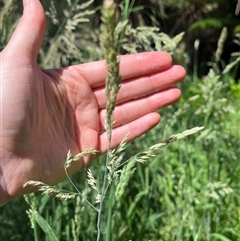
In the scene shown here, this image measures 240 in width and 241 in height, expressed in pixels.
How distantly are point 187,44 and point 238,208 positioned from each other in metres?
3.31

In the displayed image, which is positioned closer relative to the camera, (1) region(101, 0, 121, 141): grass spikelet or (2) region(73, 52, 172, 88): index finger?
(1) region(101, 0, 121, 141): grass spikelet

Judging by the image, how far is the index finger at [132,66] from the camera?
139cm

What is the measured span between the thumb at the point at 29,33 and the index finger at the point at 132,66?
7.9 inches

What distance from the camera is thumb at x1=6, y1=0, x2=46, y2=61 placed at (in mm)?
1207

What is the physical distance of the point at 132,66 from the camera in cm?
141

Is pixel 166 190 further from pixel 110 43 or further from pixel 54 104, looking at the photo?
pixel 110 43

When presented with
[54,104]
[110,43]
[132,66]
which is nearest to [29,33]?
[54,104]

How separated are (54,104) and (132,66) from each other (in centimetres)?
25

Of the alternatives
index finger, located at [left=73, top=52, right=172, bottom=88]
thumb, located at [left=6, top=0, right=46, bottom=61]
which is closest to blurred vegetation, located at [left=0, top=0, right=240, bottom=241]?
index finger, located at [left=73, top=52, right=172, bottom=88]

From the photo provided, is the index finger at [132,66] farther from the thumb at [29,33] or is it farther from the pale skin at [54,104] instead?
the thumb at [29,33]

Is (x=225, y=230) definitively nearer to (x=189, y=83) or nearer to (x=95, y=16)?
(x=189, y=83)

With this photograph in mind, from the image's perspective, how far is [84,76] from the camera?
143cm

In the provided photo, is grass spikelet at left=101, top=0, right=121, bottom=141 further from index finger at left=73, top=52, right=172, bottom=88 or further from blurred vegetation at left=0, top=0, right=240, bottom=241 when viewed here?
index finger at left=73, top=52, right=172, bottom=88

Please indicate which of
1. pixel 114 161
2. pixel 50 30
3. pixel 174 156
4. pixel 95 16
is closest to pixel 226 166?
pixel 174 156
